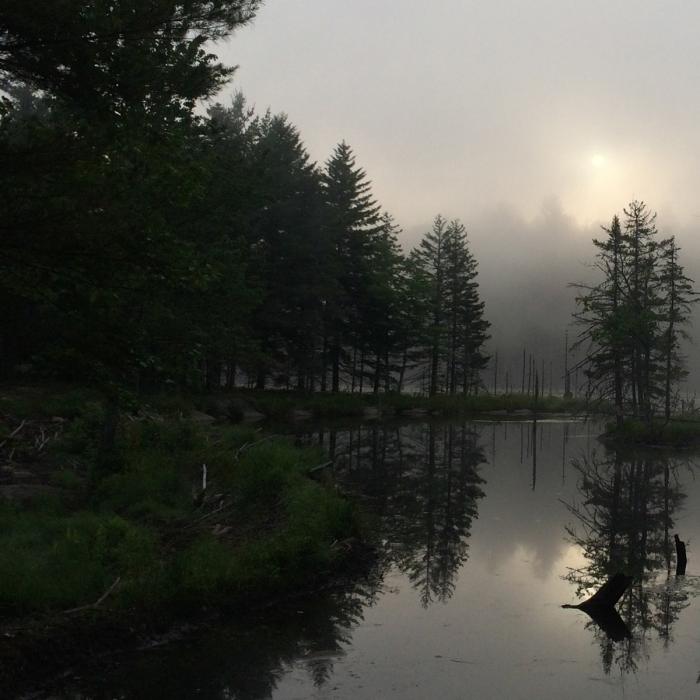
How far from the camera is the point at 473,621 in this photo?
33.2ft

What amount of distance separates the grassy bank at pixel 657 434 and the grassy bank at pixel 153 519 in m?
26.0

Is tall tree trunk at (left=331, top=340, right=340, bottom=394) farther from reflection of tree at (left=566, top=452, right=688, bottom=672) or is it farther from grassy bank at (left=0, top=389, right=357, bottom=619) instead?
grassy bank at (left=0, top=389, right=357, bottom=619)

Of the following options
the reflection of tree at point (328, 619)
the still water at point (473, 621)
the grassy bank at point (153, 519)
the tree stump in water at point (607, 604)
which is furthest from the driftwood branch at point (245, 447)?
the tree stump in water at point (607, 604)

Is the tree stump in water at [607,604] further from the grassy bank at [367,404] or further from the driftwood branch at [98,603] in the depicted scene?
the grassy bank at [367,404]

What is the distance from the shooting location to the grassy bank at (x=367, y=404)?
42491 mm

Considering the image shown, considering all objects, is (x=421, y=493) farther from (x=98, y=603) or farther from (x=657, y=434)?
(x=657, y=434)

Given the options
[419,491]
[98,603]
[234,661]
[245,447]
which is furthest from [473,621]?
[419,491]

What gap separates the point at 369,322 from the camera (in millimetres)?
61469

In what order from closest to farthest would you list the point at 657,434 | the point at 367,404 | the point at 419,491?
the point at 419,491, the point at 657,434, the point at 367,404

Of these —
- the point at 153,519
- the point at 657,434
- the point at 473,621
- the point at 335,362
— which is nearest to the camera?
the point at 473,621

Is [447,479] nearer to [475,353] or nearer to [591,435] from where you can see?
[591,435]

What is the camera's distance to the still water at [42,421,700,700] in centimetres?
762

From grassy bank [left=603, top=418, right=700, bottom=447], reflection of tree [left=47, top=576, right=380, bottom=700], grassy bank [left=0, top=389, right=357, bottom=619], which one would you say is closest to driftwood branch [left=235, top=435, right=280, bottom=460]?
grassy bank [left=0, top=389, right=357, bottom=619]

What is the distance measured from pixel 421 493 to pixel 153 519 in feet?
34.3
